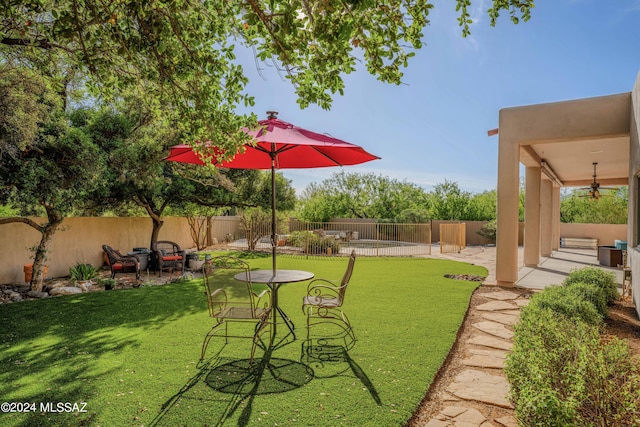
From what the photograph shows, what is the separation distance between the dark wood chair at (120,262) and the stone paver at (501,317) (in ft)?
24.5

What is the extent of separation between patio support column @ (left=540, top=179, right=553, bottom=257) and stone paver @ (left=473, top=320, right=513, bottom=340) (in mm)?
10622

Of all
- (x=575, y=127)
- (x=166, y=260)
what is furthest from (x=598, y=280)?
(x=166, y=260)

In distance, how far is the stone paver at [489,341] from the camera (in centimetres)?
429

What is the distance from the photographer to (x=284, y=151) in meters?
5.36

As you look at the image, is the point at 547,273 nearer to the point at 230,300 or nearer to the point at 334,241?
the point at 334,241

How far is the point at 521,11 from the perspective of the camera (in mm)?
2891

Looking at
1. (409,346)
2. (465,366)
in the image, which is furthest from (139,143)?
(465,366)

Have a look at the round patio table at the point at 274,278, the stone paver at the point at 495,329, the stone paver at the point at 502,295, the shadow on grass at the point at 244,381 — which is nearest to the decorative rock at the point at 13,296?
the round patio table at the point at 274,278

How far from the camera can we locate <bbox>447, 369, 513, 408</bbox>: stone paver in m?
3.01

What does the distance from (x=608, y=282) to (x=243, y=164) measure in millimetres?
6202

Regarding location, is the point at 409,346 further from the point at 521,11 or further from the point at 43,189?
the point at 43,189

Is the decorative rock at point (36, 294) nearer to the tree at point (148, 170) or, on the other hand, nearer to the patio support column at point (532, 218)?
the tree at point (148, 170)

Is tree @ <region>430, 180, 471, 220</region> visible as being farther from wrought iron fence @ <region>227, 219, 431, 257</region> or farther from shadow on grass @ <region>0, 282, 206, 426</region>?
shadow on grass @ <region>0, 282, 206, 426</region>

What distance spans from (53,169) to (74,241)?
12.7 feet
